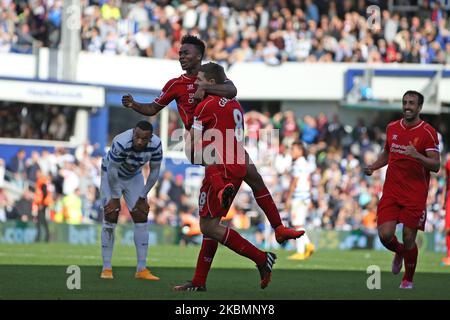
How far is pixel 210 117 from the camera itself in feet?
43.3

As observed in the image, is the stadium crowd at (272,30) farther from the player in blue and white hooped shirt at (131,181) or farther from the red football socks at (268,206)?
the red football socks at (268,206)

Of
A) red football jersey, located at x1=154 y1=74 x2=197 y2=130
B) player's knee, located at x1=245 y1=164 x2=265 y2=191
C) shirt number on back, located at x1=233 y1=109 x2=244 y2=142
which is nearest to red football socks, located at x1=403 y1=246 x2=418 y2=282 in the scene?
player's knee, located at x1=245 y1=164 x2=265 y2=191

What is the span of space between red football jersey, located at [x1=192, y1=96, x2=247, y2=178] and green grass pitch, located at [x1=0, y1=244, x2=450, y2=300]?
1453mm

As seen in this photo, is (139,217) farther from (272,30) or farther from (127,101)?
(272,30)

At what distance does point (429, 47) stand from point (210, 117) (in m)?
27.0

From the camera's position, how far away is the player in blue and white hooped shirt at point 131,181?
52.2ft

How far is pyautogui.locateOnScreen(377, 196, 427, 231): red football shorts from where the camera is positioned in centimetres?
1498

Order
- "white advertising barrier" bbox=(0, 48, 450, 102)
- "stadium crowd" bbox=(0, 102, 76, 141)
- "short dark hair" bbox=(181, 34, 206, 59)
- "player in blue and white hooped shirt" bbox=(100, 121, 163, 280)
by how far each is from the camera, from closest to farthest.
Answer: "short dark hair" bbox=(181, 34, 206, 59), "player in blue and white hooped shirt" bbox=(100, 121, 163, 280), "stadium crowd" bbox=(0, 102, 76, 141), "white advertising barrier" bbox=(0, 48, 450, 102)

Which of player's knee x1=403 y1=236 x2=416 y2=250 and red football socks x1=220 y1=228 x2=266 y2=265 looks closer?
red football socks x1=220 y1=228 x2=266 y2=265

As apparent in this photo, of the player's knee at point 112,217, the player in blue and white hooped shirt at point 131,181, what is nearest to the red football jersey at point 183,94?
the player in blue and white hooped shirt at point 131,181

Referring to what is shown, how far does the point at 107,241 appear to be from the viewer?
641 inches

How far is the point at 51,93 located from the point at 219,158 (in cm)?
2270

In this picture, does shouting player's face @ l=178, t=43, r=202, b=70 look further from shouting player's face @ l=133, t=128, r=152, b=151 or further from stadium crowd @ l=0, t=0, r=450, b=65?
stadium crowd @ l=0, t=0, r=450, b=65
